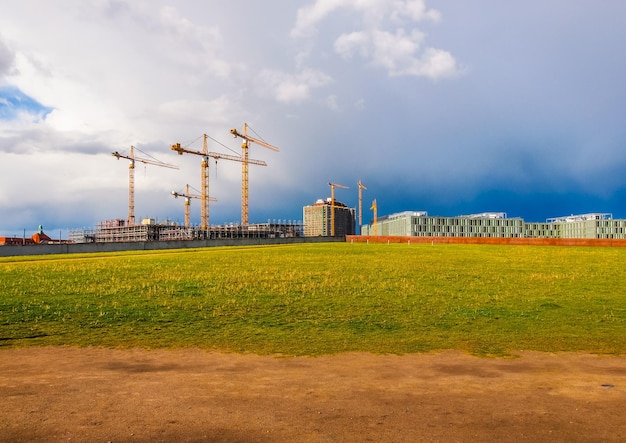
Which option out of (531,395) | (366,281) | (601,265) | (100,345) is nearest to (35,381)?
(100,345)

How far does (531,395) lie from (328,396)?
3.16 m

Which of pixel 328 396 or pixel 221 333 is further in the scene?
pixel 221 333

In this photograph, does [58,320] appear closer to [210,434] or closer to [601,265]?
[210,434]

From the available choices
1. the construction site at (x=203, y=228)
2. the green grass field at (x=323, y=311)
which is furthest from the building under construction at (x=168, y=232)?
the green grass field at (x=323, y=311)

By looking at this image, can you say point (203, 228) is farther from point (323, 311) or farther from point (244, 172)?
point (323, 311)

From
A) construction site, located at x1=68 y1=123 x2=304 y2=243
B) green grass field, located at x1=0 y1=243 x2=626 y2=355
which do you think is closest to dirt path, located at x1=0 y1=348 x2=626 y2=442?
green grass field, located at x1=0 y1=243 x2=626 y2=355

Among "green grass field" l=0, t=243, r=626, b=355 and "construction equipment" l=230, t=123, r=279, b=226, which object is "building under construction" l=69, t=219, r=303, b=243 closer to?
"construction equipment" l=230, t=123, r=279, b=226

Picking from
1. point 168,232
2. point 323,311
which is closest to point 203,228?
point 168,232

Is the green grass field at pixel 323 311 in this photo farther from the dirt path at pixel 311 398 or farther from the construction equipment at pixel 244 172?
the construction equipment at pixel 244 172

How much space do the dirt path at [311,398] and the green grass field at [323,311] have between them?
1.27 m

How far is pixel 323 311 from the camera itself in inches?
586

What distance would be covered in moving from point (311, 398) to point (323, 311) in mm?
7752

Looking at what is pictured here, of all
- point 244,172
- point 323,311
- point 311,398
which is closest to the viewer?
point 311,398

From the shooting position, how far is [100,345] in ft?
36.1
